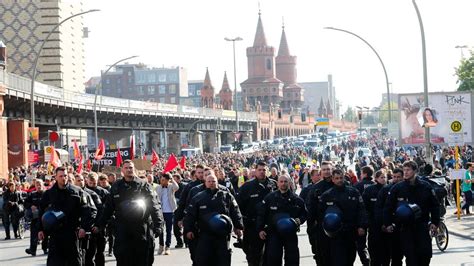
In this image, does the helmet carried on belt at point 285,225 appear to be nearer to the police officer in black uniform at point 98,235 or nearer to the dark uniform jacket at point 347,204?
the dark uniform jacket at point 347,204

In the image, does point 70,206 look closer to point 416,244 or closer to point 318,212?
point 318,212

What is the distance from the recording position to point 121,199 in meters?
13.8

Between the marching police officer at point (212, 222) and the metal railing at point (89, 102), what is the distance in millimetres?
38440

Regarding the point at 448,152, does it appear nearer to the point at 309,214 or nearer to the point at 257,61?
the point at 309,214

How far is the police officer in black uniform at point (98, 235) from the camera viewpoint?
617 inches

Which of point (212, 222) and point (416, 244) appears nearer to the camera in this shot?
point (212, 222)

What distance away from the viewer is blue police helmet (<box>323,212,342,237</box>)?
13.1 m

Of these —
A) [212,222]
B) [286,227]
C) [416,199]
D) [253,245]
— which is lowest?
[253,245]

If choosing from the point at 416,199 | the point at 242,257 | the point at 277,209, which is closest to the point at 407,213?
the point at 416,199

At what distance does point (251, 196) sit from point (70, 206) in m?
2.82

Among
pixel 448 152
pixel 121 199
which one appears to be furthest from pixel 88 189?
pixel 448 152

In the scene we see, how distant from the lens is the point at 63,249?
1365 centimetres

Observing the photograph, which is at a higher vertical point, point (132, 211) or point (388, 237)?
point (132, 211)

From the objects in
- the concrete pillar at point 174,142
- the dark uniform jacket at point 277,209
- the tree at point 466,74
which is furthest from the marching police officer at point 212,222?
the concrete pillar at point 174,142
